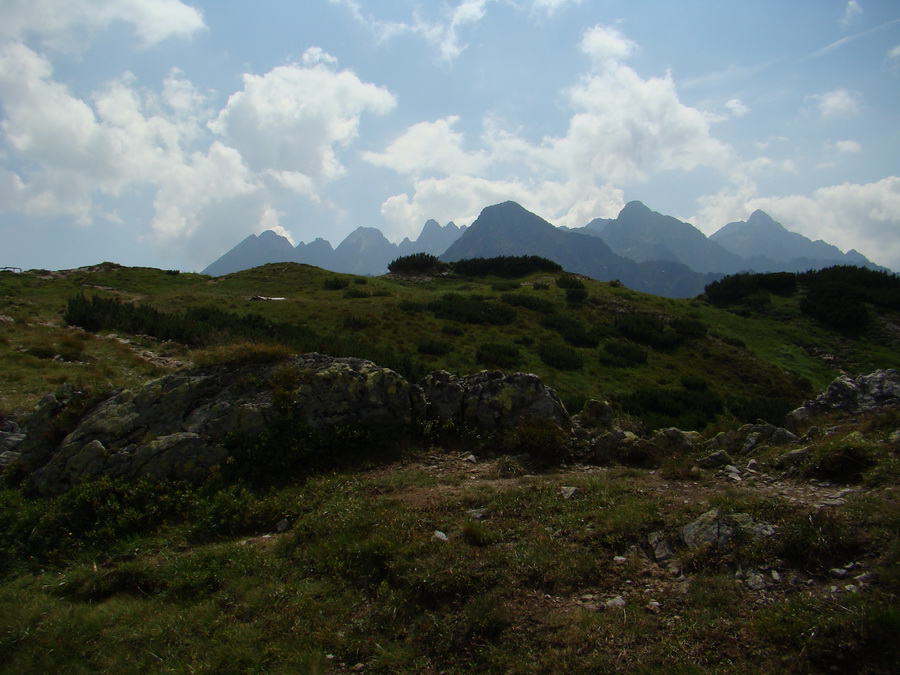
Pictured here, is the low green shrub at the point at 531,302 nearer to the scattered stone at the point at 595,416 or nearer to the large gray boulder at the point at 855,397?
the large gray boulder at the point at 855,397

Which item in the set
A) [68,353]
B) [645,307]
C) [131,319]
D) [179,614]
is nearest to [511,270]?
[645,307]

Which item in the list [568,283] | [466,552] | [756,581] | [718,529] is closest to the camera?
[756,581]

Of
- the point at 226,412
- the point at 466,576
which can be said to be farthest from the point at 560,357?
the point at 466,576

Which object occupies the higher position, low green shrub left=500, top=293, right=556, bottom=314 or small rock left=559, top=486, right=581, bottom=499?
low green shrub left=500, top=293, right=556, bottom=314

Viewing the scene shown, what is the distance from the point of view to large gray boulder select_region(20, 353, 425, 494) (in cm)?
891

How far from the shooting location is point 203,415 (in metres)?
9.77

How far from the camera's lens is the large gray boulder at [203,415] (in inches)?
351

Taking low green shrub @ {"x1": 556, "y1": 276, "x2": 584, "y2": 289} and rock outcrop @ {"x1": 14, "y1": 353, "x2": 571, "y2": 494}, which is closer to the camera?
rock outcrop @ {"x1": 14, "y1": 353, "x2": 571, "y2": 494}

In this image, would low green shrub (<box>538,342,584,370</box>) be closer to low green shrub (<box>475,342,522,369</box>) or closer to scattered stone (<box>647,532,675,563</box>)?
low green shrub (<box>475,342,522,369</box>)

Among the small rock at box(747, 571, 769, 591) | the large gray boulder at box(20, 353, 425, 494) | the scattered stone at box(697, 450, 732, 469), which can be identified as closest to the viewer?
the small rock at box(747, 571, 769, 591)

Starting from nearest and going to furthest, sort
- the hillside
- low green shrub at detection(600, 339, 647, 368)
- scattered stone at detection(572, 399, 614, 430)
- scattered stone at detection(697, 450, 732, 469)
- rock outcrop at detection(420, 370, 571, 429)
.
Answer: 1. the hillside
2. scattered stone at detection(697, 450, 732, 469)
3. rock outcrop at detection(420, 370, 571, 429)
4. scattered stone at detection(572, 399, 614, 430)
5. low green shrub at detection(600, 339, 647, 368)

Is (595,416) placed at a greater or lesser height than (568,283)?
lesser

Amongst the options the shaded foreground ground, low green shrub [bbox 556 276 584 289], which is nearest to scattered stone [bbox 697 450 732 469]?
the shaded foreground ground

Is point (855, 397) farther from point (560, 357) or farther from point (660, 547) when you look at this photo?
point (560, 357)
